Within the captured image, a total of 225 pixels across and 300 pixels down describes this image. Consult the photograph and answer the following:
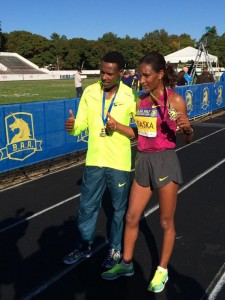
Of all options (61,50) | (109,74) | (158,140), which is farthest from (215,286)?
(61,50)

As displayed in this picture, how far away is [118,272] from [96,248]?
759 millimetres

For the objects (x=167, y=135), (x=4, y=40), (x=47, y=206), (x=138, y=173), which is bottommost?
(x=47, y=206)

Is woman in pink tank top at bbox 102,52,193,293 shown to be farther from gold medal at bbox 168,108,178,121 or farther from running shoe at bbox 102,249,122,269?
running shoe at bbox 102,249,122,269

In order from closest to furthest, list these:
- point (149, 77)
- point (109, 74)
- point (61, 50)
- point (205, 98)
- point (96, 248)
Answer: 1. point (149, 77)
2. point (109, 74)
3. point (96, 248)
4. point (205, 98)
5. point (61, 50)

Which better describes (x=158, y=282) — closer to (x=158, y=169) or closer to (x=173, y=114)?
(x=158, y=169)

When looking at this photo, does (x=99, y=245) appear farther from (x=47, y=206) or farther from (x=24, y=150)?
(x=24, y=150)

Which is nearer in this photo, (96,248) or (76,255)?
(76,255)

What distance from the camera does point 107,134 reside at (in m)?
3.49

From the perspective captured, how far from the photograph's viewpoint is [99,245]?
4.40m

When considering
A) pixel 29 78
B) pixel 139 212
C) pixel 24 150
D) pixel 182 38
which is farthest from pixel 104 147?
pixel 182 38

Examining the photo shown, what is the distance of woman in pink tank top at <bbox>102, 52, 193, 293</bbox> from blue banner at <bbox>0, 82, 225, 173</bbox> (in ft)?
13.5

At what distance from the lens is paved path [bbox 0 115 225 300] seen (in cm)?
346

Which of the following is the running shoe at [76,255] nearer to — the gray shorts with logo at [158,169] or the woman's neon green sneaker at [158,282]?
the woman's neon green sneaker at [158,282]

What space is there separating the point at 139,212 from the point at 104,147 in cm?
73
